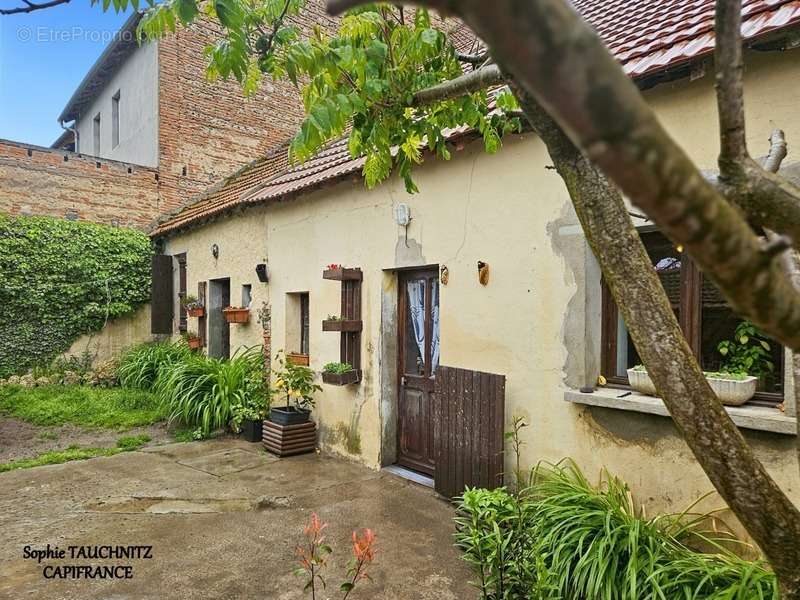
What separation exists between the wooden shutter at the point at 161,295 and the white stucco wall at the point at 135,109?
3168 millimetres

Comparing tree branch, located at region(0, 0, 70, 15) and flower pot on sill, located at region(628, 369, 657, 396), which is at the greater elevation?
tree branch, located at region(0, 0, 70, 15)

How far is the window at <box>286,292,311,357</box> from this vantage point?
7020mm

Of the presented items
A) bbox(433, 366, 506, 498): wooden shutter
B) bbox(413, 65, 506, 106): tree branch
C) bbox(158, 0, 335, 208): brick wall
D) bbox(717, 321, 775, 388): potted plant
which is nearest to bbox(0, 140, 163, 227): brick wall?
bbox(158, 0, 335, 208): brick wall

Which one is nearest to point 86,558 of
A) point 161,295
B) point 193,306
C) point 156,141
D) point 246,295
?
point 246,295

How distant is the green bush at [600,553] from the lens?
2.63m

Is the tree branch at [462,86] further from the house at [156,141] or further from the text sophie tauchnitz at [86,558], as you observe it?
the house at [156,141]

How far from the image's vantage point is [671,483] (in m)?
3.30

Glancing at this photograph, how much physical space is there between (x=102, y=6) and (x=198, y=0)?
1.33 feet

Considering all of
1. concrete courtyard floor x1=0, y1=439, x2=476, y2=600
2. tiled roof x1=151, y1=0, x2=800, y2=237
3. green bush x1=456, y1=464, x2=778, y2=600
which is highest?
tiled roof x1=151, y1=0, x2=800, y2=237

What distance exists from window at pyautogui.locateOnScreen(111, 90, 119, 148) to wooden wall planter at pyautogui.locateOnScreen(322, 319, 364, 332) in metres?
12.2

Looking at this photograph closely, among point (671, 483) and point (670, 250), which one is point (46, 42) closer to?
point (670, 250)

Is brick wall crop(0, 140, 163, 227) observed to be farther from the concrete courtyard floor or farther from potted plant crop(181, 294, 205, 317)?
the concrete courtyard floor

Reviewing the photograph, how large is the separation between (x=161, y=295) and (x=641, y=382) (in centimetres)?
966

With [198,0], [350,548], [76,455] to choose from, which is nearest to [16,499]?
[76,455]
